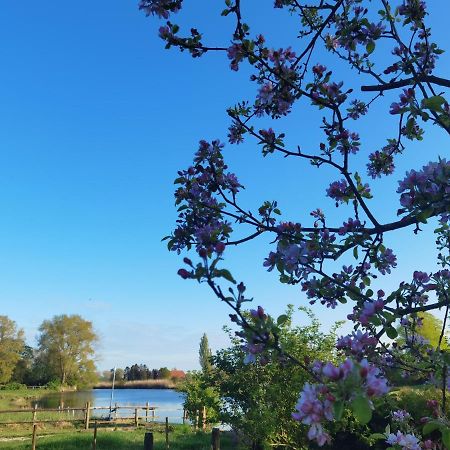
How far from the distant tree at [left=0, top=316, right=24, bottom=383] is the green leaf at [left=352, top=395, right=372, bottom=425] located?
185 ft

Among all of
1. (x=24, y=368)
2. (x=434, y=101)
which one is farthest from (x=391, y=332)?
(x=24, y=368)

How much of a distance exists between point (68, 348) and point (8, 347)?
7.64 meters

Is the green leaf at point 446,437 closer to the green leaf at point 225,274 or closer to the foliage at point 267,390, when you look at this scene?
the green leaf at point 225,274

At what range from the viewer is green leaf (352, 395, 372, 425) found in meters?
1.08

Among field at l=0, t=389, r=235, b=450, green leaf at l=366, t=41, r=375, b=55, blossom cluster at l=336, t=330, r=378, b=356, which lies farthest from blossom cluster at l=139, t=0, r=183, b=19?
field at l=0, t=389, r=235, b=450

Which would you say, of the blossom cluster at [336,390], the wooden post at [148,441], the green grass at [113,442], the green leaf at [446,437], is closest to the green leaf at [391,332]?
the green leaf at [446,437]

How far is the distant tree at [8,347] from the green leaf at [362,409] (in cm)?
5626

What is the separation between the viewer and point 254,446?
955 centimetres

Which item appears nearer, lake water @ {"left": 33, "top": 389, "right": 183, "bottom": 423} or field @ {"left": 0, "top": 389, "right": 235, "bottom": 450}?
field @ {"left": 0, "top": 389, "right": 235, "bottom": 450}

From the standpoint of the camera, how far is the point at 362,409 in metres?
1.09

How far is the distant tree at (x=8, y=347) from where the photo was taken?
50.5 meters

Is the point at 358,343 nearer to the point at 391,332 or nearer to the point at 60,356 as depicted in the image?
the point at 391,332

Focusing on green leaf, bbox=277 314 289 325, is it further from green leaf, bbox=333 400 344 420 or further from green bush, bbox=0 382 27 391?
green bush, bbox=0 382 27 391

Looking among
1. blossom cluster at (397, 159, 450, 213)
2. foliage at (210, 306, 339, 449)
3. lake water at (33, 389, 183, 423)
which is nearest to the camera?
blossom cluster at (397, 159, 450, 213)
